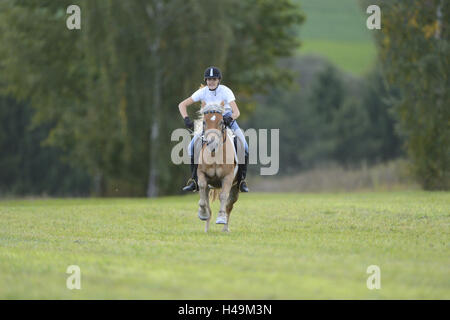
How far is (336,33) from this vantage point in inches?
5027

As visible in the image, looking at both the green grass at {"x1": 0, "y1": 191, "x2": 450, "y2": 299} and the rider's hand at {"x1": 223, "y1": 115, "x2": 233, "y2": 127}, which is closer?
the green grass at {"x1": 0, "y1": 191, "x2": 450, "y2": 299}

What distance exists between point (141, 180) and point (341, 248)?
29042 millimetres

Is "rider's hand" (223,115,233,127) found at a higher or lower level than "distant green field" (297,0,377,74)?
lower

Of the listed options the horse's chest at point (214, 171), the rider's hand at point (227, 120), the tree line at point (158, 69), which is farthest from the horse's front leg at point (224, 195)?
the tree line at point (158, 69)

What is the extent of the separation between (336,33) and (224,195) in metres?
116

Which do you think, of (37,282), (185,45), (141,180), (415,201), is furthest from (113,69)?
(37,282)

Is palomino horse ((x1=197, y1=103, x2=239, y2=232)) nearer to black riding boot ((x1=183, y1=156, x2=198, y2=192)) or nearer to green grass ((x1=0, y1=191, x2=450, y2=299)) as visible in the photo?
black riding boot ((x1=183, y1=156, x2=198, y2=192))

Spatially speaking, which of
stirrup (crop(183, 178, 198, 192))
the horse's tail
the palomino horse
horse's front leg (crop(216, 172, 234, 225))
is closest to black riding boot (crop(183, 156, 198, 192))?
stirrup (crop(183, 178, 198, 192))

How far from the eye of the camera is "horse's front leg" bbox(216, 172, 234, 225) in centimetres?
1487

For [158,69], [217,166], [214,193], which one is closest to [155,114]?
[158,69]

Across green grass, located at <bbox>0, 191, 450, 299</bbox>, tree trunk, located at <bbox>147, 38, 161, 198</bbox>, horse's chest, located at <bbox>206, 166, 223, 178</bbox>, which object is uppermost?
tree trunk, located at <bbox>147, 38, 161, 198</bbox>

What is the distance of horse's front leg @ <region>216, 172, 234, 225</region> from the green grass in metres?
0.35

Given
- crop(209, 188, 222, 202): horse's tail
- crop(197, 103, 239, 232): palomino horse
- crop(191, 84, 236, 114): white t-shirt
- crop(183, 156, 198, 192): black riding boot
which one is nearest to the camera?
crop(197, 103, 239, 232): palomino horse
